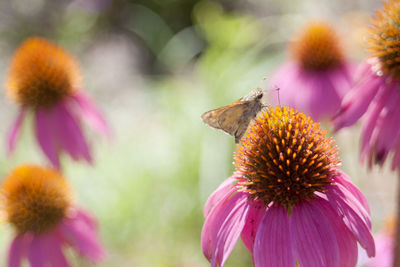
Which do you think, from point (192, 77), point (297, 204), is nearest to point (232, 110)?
point (297, 204)

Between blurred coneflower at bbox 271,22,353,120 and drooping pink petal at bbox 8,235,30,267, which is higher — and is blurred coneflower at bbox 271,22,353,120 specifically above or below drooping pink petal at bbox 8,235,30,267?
above

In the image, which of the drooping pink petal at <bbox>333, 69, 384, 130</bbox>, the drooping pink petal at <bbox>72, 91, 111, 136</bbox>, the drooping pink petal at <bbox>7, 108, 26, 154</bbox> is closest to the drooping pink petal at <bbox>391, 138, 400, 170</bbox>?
the drooping pink petal at <bbox>333, 69, 384, 130</bbox>

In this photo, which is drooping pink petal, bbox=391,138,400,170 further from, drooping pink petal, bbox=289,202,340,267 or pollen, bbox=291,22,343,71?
pollen, bbox=291,22,343,71

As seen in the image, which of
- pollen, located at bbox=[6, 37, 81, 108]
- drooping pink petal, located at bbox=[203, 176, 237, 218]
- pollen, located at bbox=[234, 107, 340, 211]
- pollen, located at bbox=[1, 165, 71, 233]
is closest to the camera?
pollen, located at bbox=[234, 107, 340, 211]

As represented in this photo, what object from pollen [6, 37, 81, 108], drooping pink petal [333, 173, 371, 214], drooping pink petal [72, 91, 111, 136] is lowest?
drooping pink petal [333, 173, 371, 214]

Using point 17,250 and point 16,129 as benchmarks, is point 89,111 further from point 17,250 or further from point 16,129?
point 17,250

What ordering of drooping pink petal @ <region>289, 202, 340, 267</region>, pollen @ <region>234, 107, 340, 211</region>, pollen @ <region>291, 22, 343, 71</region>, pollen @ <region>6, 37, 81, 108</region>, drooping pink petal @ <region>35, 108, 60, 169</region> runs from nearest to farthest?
1. drooping pink petal @ <region>289, 202, 340, 267</region>
2. pollen @ <region>234, 107, 340, 211</region>
3. drooping pink petal @ <region>35, 108, 60, 169</region>
4. pollen @ <region>6, 37, 81, 108</region>
5. pollen @ <region>291, 22, 343, 71</region>

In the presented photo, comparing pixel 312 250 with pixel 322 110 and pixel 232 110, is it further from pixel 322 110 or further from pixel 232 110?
pixel 322 110
